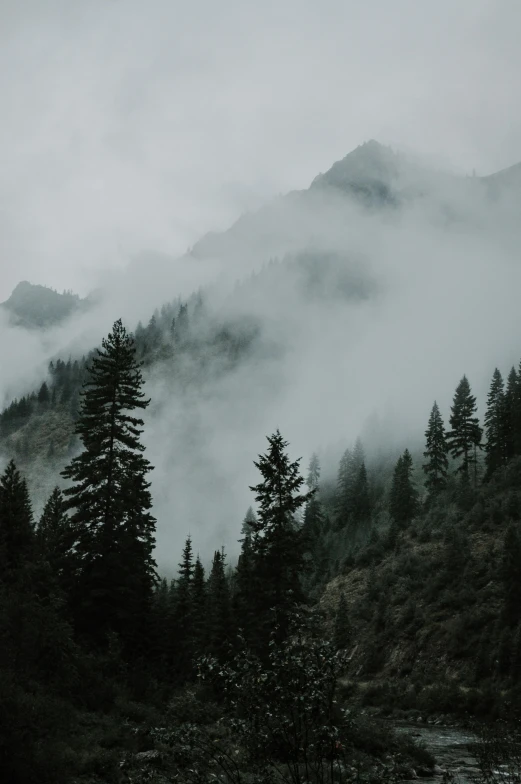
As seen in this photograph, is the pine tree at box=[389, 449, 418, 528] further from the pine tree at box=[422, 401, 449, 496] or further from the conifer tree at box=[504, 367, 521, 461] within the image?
the conifer tree at box=[504, 367, 521, 461]

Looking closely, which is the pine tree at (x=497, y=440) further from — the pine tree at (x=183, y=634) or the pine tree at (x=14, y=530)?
the pine tree at (x=14, y=530)

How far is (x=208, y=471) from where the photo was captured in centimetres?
18750

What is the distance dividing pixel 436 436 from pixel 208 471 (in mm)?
120337

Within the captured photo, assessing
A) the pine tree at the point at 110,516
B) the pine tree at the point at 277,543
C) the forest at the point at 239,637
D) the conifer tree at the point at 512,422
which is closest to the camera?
the forest at the point at 239,637

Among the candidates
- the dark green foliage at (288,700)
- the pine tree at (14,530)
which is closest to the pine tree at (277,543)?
the pine tree at (14,530)

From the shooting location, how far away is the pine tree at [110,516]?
970 inches

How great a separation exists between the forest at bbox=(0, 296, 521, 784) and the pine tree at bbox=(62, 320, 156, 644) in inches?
3.8

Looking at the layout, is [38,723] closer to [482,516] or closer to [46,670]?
[46,670]

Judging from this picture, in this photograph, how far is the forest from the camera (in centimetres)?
631

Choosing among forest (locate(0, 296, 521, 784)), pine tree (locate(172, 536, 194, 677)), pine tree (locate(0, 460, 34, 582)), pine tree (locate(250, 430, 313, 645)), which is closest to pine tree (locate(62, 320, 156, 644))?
forest (locate(0, 296, 521, 784))

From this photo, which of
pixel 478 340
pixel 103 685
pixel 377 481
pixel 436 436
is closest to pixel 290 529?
pixel 103 685

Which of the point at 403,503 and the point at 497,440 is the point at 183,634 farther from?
the point at 497,440

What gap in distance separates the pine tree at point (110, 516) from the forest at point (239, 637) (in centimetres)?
10

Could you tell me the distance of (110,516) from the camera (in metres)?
26.0
